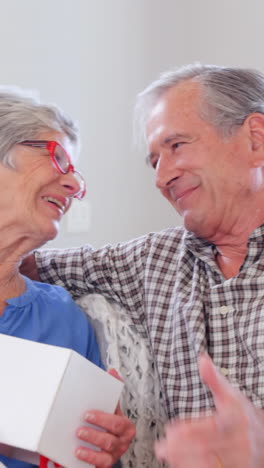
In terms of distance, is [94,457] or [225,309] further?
[225,309]

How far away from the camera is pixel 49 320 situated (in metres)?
1.45

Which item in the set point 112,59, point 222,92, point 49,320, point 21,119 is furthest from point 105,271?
point 112,59

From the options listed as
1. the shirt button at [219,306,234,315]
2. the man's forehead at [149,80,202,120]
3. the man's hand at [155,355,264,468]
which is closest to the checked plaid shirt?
the shirt button at [219,306,234,315]

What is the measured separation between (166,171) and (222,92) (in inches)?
9.8

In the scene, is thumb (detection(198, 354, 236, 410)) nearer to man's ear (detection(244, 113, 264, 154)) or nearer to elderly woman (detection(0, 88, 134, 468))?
elderly woman (detection(0, 88, 134, 468))

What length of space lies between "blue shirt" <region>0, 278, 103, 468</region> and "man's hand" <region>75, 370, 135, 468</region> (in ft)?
0.72

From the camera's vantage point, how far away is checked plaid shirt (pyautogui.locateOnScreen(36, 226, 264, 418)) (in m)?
1.39

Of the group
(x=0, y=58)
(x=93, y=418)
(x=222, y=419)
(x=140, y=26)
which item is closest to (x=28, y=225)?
(x=93, y=418)

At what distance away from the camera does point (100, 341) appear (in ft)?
5.01

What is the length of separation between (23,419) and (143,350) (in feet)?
1.66

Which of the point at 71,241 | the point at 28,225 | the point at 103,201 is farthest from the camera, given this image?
the point at 103,201

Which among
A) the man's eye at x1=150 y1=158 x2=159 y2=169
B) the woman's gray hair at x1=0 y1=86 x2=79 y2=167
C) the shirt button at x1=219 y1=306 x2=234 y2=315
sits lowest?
the shirt button at x1=219 y1=306 x2=234 y2=315

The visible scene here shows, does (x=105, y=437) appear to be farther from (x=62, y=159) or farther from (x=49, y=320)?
(x=62, y=159)

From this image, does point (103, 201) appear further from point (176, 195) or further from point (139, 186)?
point (176, 195)
